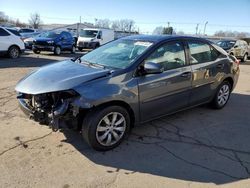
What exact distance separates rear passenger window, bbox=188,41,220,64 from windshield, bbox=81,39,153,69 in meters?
1.08

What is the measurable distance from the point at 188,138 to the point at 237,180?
132cm

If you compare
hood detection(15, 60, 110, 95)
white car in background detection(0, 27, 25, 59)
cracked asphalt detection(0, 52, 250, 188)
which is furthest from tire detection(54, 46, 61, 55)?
hood detection(15, 60, 110, 95)

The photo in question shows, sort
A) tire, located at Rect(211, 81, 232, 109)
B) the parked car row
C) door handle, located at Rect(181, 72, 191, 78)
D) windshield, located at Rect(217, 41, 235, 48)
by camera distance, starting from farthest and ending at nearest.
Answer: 1. windshield, located at Rect(217, 41, 235, 48)
2. the parked car row
3. tire, located at Rect(211, 81, 232, 109)
4. door handle, located at Rect(181, 72, 191, 78)

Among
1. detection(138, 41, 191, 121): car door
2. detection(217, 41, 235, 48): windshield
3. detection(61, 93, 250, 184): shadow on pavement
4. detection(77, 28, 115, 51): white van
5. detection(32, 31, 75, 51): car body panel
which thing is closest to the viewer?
detection(61, 93, 250, 184): shadow on pavement

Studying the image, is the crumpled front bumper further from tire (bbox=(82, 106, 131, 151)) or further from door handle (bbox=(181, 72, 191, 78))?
door handle (bbox=(181, 72, 191, 78))

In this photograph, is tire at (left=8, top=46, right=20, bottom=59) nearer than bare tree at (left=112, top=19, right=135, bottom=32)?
Yes

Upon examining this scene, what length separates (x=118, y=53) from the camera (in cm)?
514

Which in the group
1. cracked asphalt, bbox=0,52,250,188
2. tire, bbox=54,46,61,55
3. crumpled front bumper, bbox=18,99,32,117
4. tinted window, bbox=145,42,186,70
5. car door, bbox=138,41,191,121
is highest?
tinted window, bbox=145,42,186,70

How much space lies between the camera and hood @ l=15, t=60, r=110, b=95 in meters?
4.04

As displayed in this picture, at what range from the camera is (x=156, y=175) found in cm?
372

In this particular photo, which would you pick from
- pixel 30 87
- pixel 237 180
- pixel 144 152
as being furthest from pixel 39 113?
pixel 237 180

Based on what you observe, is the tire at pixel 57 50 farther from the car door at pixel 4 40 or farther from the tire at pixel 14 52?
the car door at pixel 4 40

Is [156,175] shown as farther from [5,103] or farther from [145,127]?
[5,103]

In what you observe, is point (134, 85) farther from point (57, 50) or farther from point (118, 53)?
point (57, 50)
